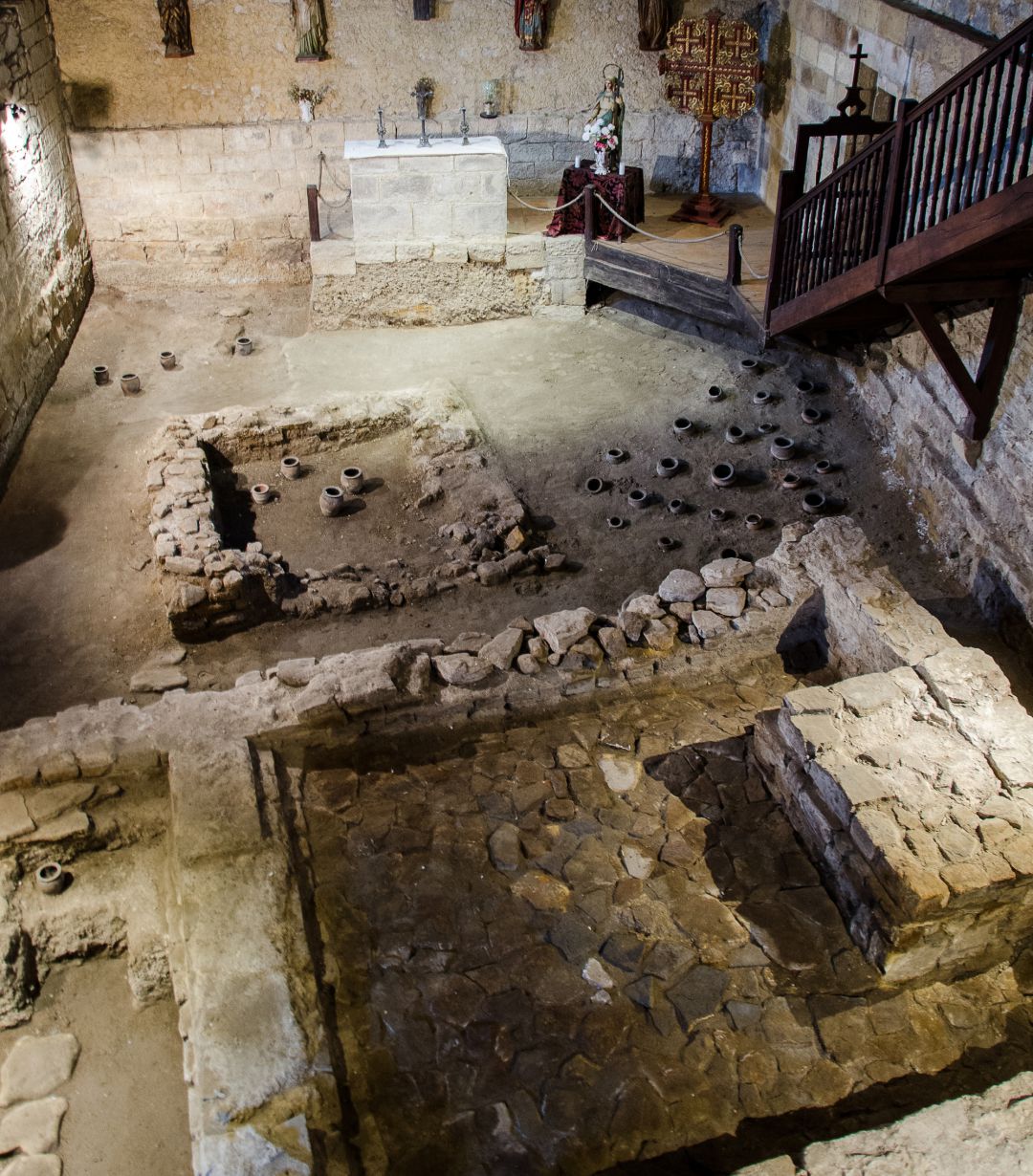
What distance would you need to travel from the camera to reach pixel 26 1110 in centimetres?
459

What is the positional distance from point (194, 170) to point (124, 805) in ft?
30.4

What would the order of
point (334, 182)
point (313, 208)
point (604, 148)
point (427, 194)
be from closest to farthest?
point (604, 148) < point (427, 194) < point (313, 208) < point (334, 182)

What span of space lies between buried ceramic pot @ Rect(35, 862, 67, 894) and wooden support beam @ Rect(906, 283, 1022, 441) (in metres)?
5.98

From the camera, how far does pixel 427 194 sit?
11.3 m

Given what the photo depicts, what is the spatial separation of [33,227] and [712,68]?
281 inches

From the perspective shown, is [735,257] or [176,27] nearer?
[735,257]

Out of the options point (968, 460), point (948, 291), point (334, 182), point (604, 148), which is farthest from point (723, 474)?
point (334, 182)

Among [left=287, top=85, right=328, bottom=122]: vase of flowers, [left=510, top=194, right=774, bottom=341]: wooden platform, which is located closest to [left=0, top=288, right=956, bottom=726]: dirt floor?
[left=510, top=194, right=774, bottom=341]: wooden platform

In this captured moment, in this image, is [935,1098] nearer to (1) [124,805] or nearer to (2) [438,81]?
(1) [124,805]

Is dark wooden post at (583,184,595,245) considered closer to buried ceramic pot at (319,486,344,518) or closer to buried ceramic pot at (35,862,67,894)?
buried ceramic pot at (319,486,344,518)

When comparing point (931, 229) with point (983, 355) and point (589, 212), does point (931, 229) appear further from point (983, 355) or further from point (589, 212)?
point (589, 212)

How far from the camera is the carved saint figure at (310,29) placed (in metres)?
11.9

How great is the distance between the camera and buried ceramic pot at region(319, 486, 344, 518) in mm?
8906

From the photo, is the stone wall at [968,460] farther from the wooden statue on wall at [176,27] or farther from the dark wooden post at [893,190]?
the wooden statue on wall at [176,27]
